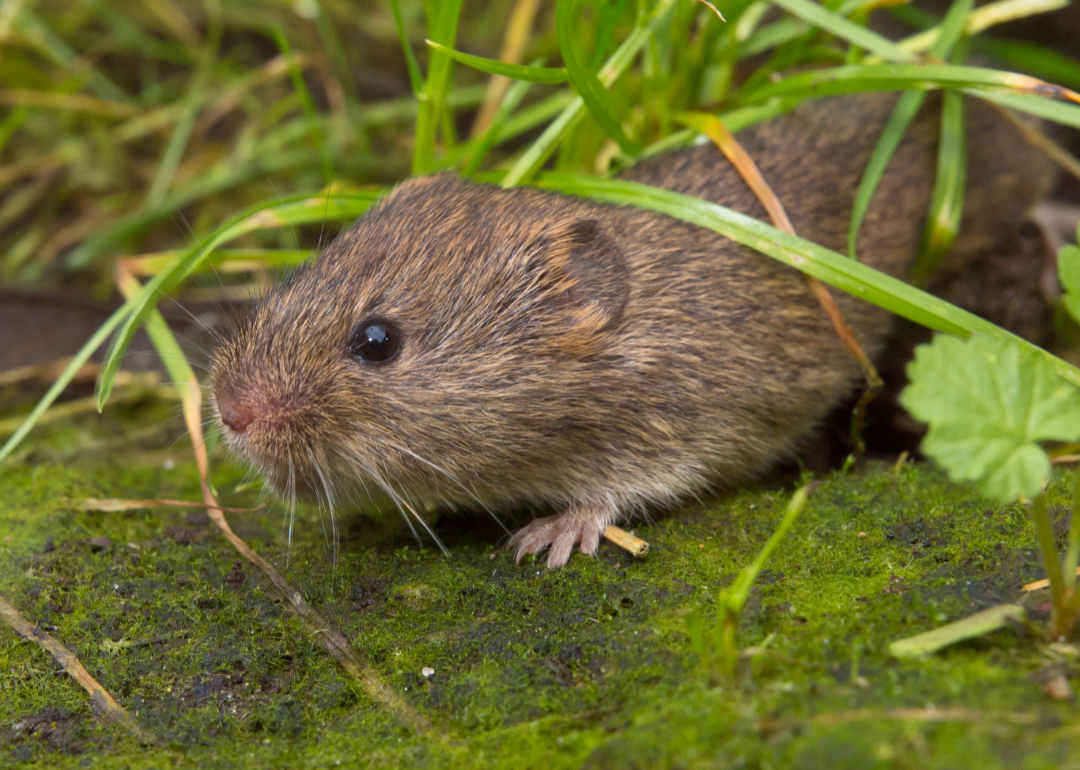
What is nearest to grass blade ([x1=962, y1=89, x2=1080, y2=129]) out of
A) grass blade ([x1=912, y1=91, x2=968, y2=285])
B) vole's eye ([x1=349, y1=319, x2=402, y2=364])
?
grass blade ([x1=912, y1=91, x2=968, y2=285])

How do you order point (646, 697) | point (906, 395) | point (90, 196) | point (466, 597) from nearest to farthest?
1. point (906, 395)
2. point (646, 697)
3. point (466, 597)
4. point (90, 196)

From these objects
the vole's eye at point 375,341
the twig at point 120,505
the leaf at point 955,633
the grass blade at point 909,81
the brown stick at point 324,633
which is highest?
the grass blade at point 909,81

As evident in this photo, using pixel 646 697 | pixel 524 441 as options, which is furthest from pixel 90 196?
pixel 646 697

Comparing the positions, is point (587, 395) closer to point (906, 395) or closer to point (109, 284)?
point (906, 395)

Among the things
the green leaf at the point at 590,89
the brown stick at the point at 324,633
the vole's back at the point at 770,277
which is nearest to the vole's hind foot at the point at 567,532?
the vole's back at the point at 770,277

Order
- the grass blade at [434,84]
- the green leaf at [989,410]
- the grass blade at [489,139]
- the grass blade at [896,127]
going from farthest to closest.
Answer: the grass blade at [489,139] → the grass blade at [896,127] → the grass blade at [434,84] → the green leaf at [989,410]

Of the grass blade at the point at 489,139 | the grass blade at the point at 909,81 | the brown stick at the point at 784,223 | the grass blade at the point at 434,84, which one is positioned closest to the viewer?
the grass blade at the point at 909,81

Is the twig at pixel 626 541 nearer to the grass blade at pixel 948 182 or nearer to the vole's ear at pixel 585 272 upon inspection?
the vole's ear at pixel 585 272
